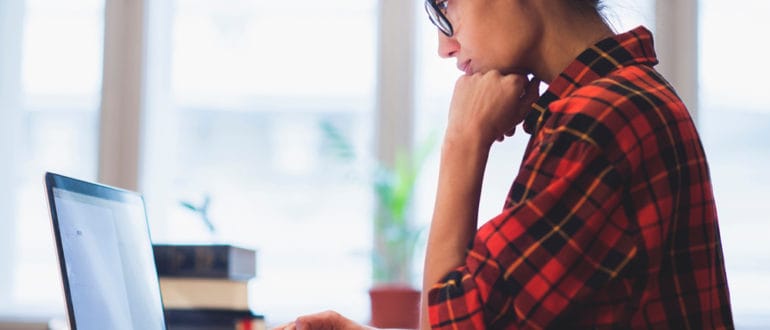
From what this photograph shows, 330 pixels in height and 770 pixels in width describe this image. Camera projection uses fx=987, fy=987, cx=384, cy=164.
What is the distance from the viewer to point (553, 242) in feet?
3.05

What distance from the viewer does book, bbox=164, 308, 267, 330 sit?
175cm

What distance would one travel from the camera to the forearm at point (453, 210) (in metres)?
1.05

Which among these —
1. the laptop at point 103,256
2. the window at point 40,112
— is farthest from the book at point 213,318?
the window at point 40,112

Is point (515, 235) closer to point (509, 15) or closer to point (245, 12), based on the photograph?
point (509, 15)

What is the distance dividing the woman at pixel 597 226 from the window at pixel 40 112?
10.3ft

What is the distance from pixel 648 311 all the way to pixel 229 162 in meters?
3.07

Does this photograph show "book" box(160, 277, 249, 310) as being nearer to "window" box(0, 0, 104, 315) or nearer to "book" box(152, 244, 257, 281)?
"book" box(152, 244, 257, 281)

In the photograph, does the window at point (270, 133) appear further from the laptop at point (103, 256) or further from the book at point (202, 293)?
the laptop at point (103, 256)

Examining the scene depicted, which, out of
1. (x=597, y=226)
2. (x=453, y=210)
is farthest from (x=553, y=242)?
(x=453, y=210)

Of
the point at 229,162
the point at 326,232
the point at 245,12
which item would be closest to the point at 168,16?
the point at 245,12

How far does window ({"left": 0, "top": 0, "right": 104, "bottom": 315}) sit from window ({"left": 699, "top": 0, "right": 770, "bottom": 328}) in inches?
92.6

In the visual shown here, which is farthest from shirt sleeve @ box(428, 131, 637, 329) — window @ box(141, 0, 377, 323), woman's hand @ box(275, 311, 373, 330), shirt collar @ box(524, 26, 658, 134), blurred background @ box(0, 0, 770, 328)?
window @ box(141, 0, 377, 323)

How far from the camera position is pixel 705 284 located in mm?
988

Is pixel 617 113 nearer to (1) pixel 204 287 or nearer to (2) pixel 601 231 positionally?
(2) pixel 601 231
